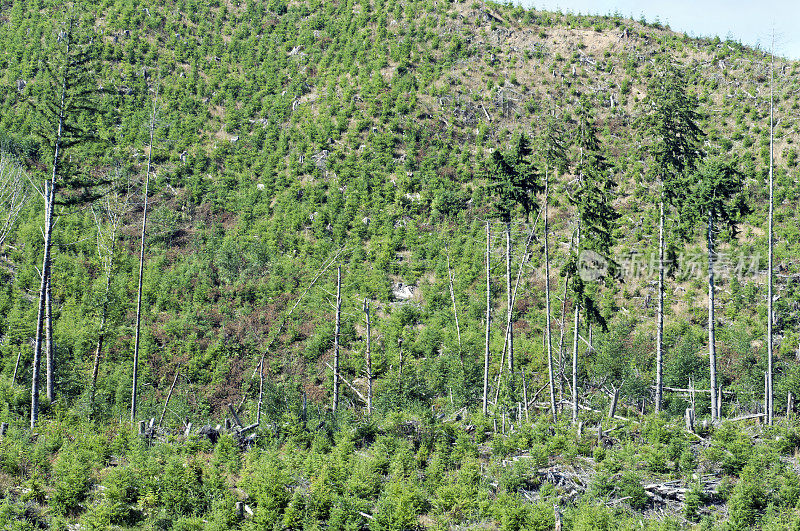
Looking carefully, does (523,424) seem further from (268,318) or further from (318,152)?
(318,152)

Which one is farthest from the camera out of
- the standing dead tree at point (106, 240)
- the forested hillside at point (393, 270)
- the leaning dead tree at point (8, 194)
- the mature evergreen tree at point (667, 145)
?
the leaning dead tree at point (8, 194)

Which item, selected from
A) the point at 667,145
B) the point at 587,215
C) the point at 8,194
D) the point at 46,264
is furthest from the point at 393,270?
the point at 8,194

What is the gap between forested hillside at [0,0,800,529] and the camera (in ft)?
52.6

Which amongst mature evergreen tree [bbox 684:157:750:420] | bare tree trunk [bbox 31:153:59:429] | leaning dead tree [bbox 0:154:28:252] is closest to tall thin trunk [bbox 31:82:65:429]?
bare tree trunk [bbox 31:153:59:429]

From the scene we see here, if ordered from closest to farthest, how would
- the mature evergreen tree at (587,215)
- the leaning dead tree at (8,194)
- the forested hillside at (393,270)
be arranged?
the forested hillside at (393,270)
the mature evergreen tree at (587,215)
the leaning dead tree at (8,194)

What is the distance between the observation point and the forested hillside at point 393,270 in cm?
1602

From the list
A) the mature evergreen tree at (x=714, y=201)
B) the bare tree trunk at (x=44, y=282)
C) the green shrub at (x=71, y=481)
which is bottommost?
the green shrub at (x=71, y=481)

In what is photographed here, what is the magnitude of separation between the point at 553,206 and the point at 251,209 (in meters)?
25.4

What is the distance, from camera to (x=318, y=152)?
177 ft

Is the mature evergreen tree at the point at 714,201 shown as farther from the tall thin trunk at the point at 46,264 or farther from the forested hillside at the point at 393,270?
the tall thin trunk at the point at 46,264

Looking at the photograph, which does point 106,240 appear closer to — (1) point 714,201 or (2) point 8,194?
(2) point 8,194

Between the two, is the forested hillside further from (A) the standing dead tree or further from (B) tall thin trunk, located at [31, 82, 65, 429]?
(A) the standing dead tree

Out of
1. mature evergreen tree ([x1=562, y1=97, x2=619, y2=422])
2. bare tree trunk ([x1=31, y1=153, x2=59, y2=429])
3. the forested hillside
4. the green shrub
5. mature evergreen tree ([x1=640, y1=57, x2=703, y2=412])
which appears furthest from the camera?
mature evergreen tree ([x1=640, y1=57, x2=703, y2=412])

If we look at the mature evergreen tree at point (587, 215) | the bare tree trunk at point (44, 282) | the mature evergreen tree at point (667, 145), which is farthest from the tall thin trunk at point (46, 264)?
the mature evergreen tree at point (667, 145)
